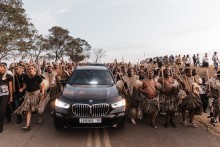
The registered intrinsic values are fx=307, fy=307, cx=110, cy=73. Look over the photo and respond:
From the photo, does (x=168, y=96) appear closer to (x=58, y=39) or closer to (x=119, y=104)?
(x=119, y=104)

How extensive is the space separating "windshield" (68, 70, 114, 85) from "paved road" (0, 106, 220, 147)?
58.1 inches

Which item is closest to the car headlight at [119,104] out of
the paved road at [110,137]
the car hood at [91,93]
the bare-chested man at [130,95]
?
the car hood at [91,93]

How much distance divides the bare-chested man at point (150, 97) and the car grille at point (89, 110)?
207cm

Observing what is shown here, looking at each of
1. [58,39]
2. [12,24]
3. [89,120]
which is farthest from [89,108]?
[58,39]

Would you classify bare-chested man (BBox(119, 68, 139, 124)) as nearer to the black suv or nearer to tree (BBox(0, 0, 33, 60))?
the black suv

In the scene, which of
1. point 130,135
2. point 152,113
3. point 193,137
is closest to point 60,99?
point 130,135

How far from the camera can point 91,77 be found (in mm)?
9672

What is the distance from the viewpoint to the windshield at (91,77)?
9383 millimetres

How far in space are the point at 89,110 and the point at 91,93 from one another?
26.0 inches

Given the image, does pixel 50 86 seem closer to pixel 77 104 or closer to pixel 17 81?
pixel 17 81

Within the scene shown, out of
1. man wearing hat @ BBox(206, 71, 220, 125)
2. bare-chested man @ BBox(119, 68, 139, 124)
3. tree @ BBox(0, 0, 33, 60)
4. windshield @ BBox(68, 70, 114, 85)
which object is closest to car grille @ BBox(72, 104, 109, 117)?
windshield @ BBox(68, 70, 114, 85)

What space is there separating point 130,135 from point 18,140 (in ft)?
9.38

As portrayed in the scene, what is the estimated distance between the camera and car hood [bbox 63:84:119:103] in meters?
A: 7.79

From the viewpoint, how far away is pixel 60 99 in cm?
796
